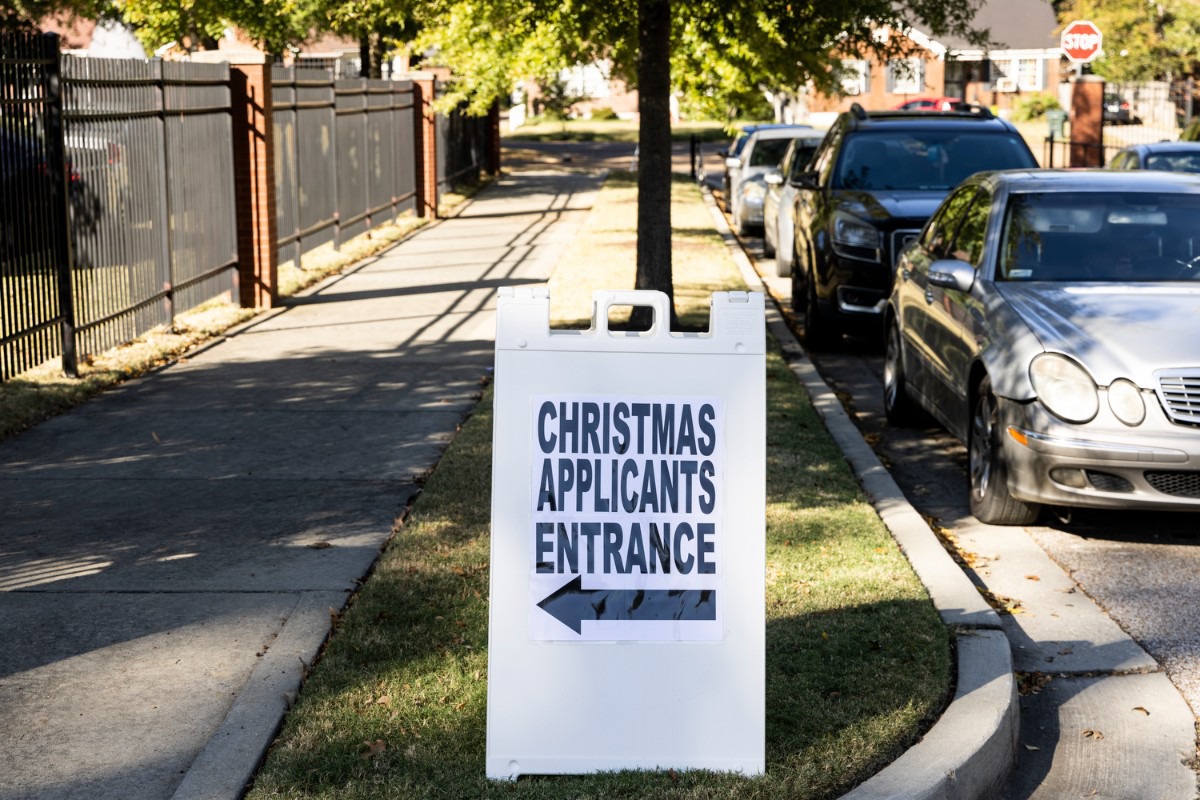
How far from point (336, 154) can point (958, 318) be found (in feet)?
41.0

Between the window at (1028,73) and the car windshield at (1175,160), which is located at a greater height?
the window at (1028,73)

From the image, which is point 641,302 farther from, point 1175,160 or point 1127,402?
point 1175,160

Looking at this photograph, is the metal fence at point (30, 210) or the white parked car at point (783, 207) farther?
the white parked car at point (783, 207)

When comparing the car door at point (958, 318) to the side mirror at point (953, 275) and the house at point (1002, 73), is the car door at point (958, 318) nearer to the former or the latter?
the side mirror at point (953, 275)

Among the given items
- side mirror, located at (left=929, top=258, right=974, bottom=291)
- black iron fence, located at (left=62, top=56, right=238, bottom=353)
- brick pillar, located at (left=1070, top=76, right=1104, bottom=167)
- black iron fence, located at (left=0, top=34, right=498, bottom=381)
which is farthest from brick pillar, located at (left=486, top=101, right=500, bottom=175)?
side mirror, located at (left=929, top=258, right=974, bottom=291)

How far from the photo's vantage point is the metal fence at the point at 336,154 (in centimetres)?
1666

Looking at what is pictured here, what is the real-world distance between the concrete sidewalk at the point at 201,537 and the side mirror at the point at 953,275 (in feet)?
9.63

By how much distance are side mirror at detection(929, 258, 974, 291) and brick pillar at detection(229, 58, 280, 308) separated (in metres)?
8.19

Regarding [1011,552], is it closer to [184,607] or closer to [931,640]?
[931,640]

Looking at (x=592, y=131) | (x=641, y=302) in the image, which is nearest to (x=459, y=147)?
(x=641, y=302)

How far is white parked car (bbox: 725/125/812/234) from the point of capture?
22.7 meters

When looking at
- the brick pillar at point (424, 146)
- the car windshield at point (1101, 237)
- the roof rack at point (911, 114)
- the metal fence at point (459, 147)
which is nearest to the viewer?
the car windshield at point (1101, 237)

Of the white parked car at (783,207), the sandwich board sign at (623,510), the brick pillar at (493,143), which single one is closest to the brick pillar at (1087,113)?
the brick pillar at (493,143)

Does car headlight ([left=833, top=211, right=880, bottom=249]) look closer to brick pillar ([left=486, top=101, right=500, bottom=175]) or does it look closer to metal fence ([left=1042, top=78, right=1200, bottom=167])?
brick pillar ([left=486, top=101, right=500, bottom=175])
